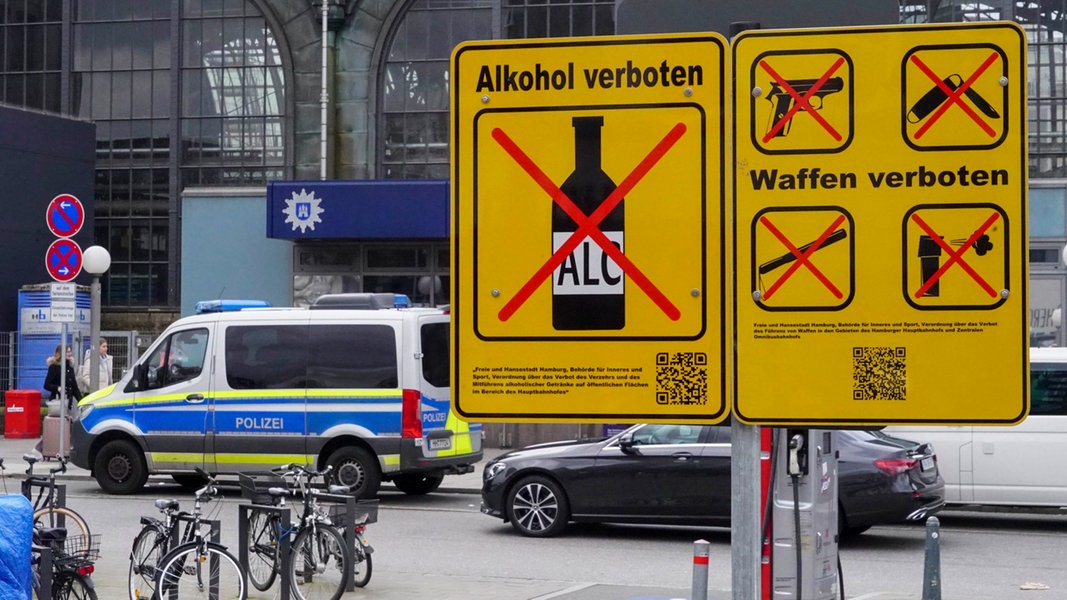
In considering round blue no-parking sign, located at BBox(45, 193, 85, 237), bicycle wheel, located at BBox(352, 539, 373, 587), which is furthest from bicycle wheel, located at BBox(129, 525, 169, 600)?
round blue no-parking sign, located at BBox(45, 193, 85, 237)

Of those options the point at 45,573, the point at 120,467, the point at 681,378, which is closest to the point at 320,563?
the point at 45,573

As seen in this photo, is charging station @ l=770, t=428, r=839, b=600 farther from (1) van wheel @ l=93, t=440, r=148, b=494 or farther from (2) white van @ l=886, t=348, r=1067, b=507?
(1) van wheel @ l=93, t=440, r=148, b=494

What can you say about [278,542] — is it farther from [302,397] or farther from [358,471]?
[302,397]

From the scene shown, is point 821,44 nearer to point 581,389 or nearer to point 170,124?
point 581,389

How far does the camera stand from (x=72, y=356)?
27172 mm

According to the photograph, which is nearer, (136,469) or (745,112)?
(745,112)

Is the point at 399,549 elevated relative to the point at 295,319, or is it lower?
lower

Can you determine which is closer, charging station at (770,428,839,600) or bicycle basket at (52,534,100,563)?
charging station at (770,428,839,600)

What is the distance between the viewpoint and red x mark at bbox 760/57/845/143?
281 cm

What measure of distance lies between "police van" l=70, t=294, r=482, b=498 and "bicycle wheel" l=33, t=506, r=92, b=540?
6.73m

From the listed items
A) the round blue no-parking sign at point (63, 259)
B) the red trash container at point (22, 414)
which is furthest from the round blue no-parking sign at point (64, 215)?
the red trash container at point (22, 414)

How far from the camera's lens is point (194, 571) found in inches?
397

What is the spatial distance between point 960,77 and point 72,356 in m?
26.1

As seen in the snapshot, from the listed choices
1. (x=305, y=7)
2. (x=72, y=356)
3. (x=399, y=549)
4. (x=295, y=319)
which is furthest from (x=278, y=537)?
(x=305, y=7)
